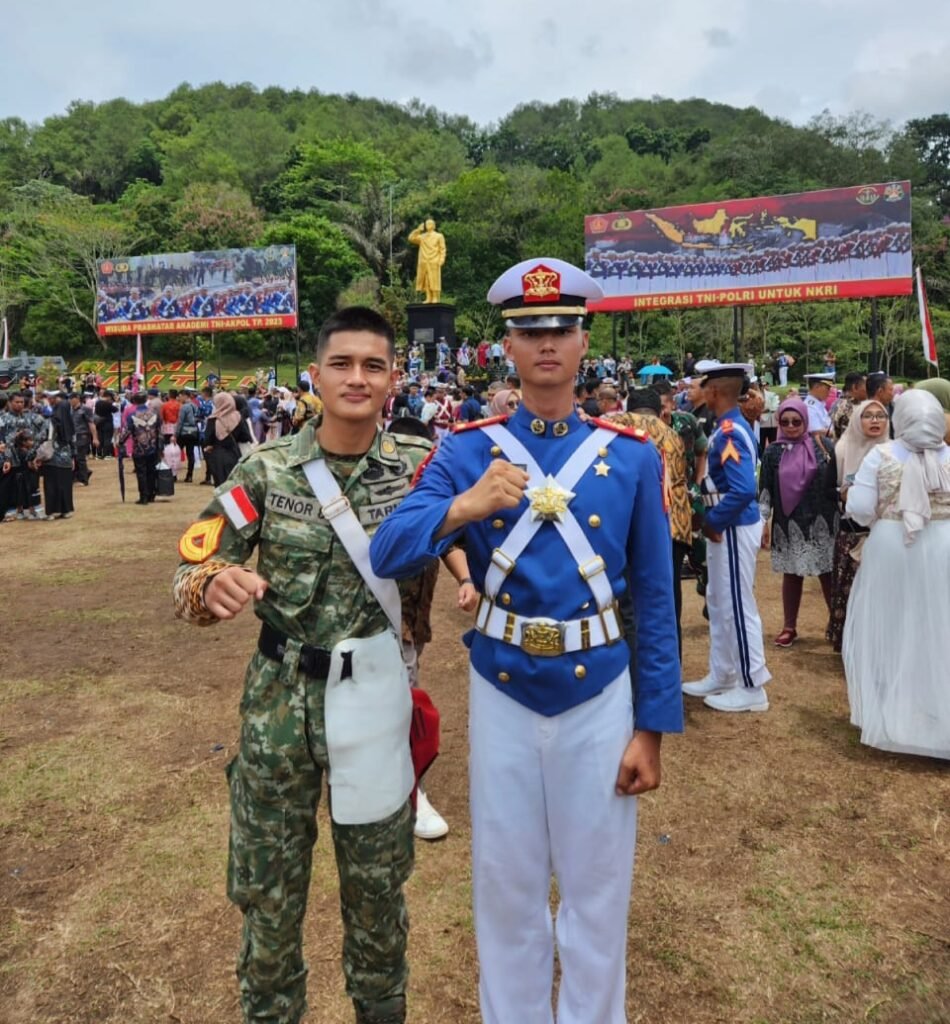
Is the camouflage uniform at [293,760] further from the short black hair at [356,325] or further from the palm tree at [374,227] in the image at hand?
the palm tree at [374,227]

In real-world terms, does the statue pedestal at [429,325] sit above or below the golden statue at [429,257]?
below

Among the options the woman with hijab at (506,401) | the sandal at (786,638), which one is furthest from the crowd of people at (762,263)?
the woman with hijab at (506,401)

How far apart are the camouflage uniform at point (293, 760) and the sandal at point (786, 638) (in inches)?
190

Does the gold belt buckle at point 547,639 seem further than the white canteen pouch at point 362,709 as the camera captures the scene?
No

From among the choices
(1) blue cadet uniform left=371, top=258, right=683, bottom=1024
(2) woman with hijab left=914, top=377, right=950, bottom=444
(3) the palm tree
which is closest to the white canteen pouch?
(1) blue cadet uniform left=371, top=258, right=683, bottom=1024

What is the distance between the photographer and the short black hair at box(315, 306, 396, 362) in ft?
7.25

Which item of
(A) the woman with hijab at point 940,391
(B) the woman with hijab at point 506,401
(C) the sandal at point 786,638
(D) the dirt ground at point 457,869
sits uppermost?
(B) the woman with hijab at point 506,401

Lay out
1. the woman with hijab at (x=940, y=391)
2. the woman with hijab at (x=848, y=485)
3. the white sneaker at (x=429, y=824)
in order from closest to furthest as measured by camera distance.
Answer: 1. the white sneaker at (x=429, y=824)
2. the woman with hijab at (x=940, y=391)
3. the woman with hijab at (x=848, y=485)

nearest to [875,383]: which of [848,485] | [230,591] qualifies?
[848,485]

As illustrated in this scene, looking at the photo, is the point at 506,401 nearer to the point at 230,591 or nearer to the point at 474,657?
the point at 474,657

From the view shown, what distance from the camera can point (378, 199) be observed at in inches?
→ 2064

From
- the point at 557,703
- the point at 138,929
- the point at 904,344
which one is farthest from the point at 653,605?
the point at 904,344

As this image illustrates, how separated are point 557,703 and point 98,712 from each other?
425 centimetres

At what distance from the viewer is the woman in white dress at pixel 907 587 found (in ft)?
13.8
